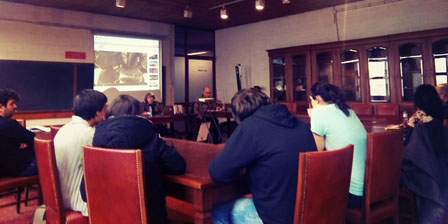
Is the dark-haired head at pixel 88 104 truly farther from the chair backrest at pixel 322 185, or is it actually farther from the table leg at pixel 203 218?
the chair backrest at pixel 322 185

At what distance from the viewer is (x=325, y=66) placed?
22.1ft

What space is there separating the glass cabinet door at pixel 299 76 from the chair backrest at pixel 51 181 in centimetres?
594

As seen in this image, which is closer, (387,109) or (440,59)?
(440,59)

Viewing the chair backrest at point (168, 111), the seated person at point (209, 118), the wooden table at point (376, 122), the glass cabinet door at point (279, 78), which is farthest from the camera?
the glass cabinet door at point (279, 78)

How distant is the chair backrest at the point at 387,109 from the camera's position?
17.7 feet

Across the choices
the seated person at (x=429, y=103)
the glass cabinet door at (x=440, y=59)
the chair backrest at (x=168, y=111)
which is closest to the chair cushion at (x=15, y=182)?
the seated person at (x=429, y=103)

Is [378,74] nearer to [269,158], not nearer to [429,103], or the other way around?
[429,103]

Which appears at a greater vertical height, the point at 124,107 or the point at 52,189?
the point at 124,107

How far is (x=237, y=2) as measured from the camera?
21.2 feet

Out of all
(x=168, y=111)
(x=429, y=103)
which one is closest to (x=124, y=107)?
(x=429, y=103)

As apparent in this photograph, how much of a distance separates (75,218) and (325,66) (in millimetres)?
Result: 5960

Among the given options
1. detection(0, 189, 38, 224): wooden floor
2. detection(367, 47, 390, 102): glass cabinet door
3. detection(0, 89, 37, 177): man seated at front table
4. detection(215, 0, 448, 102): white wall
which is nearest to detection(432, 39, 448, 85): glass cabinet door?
detection(215, 0, 448, 102): white wall

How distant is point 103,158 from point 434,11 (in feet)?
21.2

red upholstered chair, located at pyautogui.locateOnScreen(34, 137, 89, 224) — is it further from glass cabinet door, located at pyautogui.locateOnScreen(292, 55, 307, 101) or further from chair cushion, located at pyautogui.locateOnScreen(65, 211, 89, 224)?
glass cabinet door, located at pyautogui.locateOnScreen(292, 55, 307, 101)
